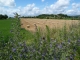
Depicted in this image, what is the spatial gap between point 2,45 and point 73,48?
1.93 meters

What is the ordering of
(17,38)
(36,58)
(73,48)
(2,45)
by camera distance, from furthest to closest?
(2,45)
(17,38)
(73,48)
(36,58)

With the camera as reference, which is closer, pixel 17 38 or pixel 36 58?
pixel 36 58

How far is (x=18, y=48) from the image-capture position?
16.1 ft

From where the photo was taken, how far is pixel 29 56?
4762 millimetres

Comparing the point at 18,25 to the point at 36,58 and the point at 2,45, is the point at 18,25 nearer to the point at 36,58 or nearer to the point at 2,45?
the point at 2,45

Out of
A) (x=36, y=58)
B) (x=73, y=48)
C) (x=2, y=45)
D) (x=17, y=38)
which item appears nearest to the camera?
(x=36, y=58)

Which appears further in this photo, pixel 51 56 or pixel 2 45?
pixel 2 45

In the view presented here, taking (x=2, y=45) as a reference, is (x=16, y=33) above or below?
above

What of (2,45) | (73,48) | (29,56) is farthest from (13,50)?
(73,48)

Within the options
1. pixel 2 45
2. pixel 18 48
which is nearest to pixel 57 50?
pixel 18 48

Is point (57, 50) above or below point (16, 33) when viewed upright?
below

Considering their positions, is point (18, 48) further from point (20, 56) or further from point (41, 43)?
point (41, 43)

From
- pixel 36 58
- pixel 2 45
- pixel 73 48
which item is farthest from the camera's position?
pixel 2 45

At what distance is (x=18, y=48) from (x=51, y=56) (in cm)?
75
